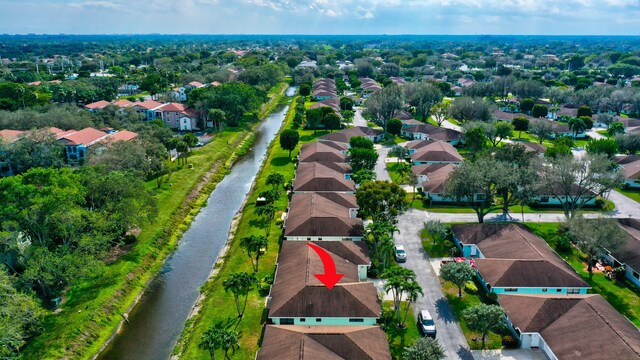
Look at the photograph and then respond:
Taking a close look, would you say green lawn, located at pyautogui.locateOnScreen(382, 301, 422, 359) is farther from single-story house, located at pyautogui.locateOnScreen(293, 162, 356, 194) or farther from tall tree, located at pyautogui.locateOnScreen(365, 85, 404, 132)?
tall tree, located at pyautogui.locateOnScreen(365, 85, 404, 132)

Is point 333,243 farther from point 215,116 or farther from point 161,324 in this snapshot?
point 215,116

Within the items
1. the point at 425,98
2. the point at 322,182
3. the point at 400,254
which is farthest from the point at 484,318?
the point at 425,98

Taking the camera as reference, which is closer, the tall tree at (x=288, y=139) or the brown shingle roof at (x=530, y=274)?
the brown shingle roof at (x=530, y=274)

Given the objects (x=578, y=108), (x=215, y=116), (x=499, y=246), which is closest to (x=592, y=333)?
(x=499, y=246)

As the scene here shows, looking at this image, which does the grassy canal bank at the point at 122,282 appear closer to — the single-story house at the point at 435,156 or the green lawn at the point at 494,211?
the green lawn at the point at 494,211

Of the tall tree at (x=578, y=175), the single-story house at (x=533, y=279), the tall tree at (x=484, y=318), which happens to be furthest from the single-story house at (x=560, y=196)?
the tall tree at (x=484, y=318)
